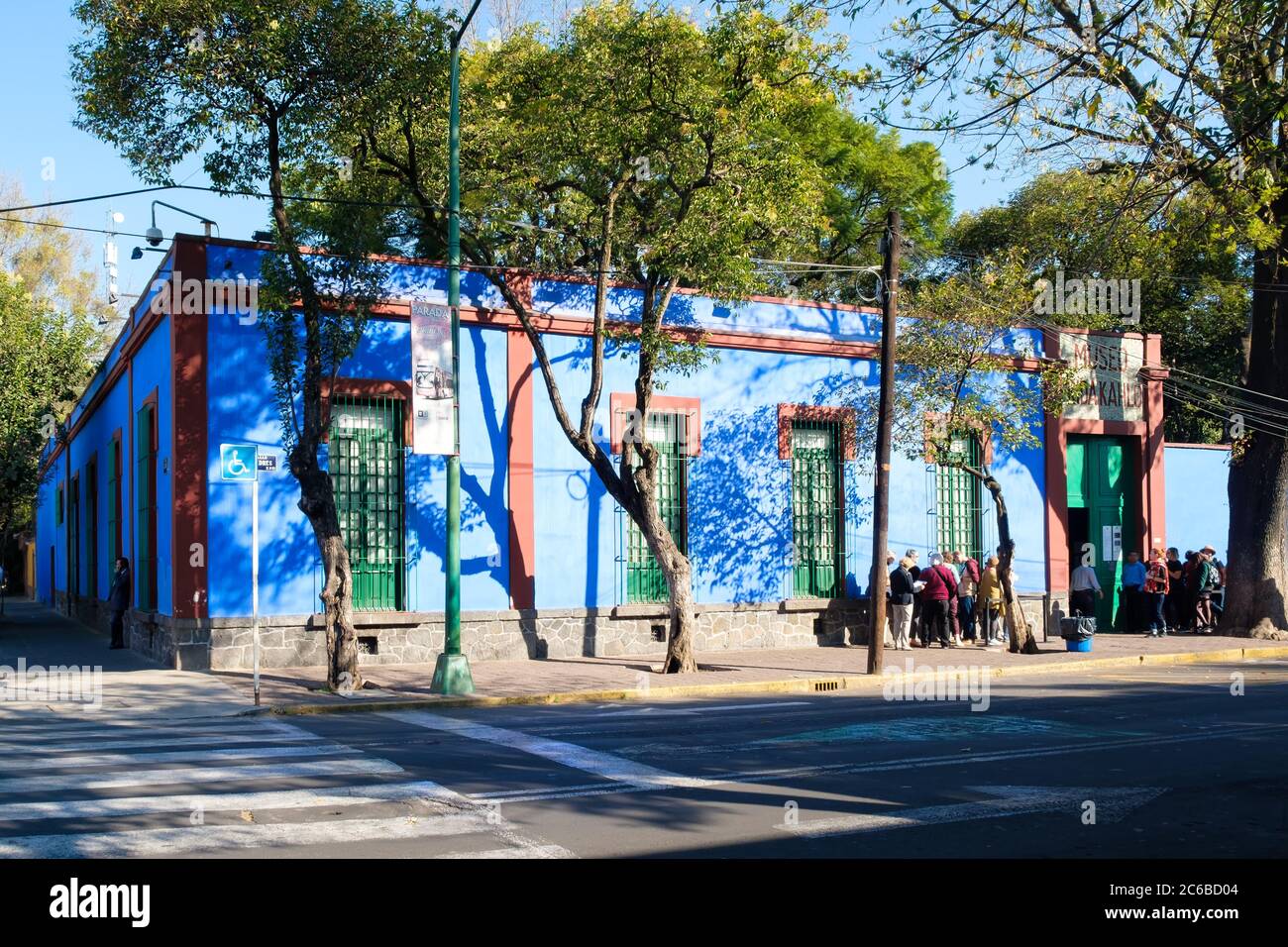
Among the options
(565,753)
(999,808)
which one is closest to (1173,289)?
(565,753)

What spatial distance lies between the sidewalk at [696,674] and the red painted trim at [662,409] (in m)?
3.79

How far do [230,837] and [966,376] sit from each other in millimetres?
17514

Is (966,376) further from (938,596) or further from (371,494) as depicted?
(371,494)

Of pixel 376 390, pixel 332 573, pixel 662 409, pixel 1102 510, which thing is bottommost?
pixel 332 573

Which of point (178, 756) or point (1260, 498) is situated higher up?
point (1260, 498)

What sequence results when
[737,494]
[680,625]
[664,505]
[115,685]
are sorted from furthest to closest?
1. [737,494]
2. [664,505]
3. [680,625]
4. [115,685]

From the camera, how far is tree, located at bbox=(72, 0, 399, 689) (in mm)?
15938

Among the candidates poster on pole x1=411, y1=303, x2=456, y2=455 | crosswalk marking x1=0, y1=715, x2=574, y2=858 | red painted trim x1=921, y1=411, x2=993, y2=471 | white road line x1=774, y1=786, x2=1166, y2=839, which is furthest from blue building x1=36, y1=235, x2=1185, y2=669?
white road line x1=774, y1=786, x2=1166, y2=839

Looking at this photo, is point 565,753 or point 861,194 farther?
point 861,194

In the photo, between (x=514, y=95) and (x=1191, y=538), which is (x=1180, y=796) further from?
(x=1191, y=538)

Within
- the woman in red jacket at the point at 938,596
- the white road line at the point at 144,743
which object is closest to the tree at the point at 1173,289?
the woman in red jacket at the point at 938,596

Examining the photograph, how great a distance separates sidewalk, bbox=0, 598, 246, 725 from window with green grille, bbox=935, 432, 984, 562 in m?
14.7

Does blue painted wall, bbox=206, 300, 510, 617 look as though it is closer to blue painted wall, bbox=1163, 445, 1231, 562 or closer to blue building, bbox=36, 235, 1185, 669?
blue building, bbox=36, 235, 1185, 669

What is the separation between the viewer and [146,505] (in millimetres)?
22094
